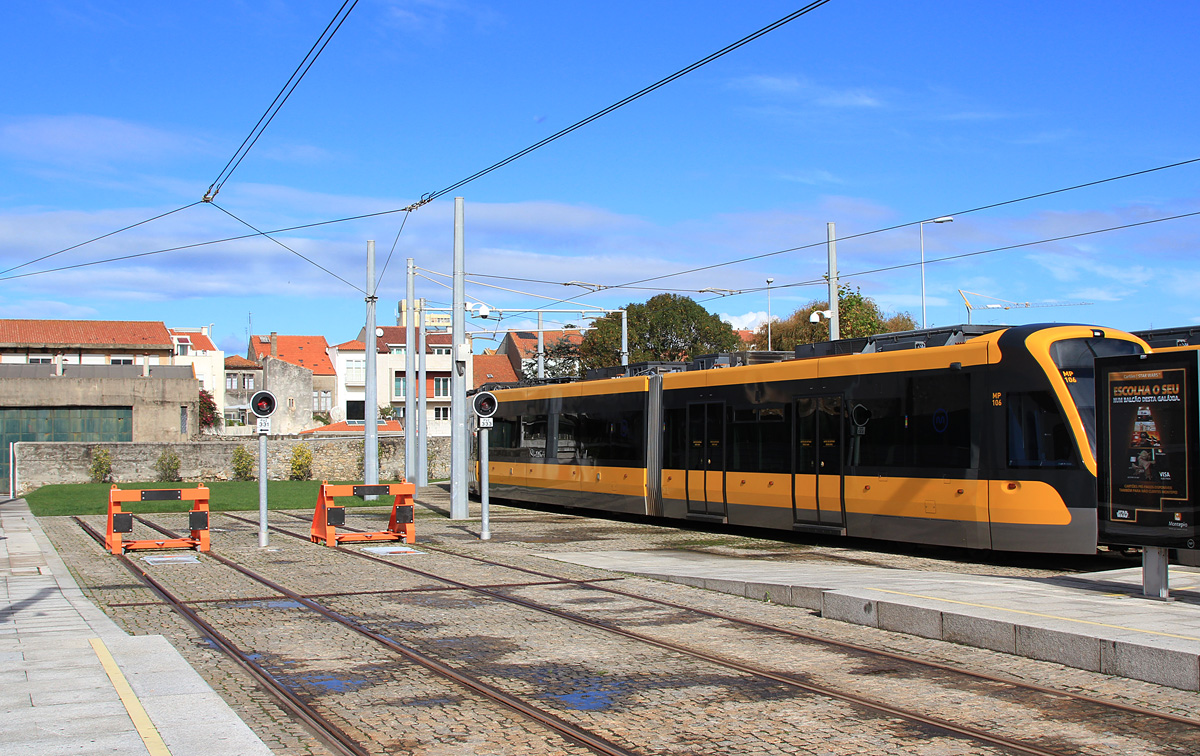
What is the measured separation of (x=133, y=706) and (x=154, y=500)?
415 inches

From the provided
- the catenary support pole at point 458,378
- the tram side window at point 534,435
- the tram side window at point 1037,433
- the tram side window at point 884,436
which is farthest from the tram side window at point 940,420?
the tram side window at point 534,435

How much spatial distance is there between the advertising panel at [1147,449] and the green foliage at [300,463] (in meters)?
38.9

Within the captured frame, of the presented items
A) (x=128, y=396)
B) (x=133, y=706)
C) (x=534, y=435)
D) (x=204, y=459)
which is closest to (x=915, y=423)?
(x=133, y=706)

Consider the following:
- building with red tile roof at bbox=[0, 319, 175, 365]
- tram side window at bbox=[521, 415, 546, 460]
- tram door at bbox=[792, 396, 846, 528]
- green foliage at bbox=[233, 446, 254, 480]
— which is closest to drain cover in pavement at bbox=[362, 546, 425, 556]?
tram door at bbox=[792, 396, 846, 528]

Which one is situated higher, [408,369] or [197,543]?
[408,369]

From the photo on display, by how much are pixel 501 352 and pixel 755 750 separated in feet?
367

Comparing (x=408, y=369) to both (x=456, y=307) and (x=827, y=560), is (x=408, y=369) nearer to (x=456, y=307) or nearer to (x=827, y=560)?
(x=456, y=307)

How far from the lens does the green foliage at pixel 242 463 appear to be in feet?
145

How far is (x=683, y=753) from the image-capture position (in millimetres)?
5812

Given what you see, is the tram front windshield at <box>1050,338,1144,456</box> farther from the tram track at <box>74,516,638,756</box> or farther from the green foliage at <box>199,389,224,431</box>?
the green foliage at <box>199,389,224,431</box>

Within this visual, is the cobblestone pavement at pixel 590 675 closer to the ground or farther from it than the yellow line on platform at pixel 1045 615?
closer to the ground

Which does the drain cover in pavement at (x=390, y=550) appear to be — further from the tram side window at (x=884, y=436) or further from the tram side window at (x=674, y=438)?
the tram side window at (x=884, y=436)

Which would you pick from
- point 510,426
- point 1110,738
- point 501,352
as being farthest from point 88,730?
point 501,352

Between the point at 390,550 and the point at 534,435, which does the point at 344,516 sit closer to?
the point at 390,550
